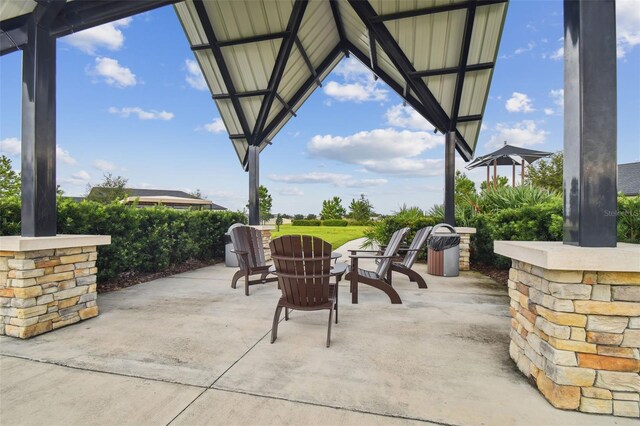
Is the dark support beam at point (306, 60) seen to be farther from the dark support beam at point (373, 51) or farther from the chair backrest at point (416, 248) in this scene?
the chair backrest at point (416, 248)

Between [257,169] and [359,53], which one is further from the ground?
[359,53]

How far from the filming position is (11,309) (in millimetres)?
3047

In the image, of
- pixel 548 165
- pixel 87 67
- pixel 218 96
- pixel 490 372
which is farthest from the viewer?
pixel 548 165

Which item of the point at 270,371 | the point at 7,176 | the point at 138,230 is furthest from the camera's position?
the point at 7,176

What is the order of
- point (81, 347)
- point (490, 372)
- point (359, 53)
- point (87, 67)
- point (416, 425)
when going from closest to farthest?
point (416, 425) < point (490, 372) < point (81, 347) < point (359, 53) < point (87, 67)

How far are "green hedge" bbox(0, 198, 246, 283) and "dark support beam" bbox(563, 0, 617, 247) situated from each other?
5855mm

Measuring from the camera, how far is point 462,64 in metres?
6.35

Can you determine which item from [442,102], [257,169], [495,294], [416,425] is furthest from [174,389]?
[442,102]

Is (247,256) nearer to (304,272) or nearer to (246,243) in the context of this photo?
(246,243)

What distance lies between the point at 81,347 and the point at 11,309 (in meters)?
0.96

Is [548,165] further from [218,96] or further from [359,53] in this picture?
[218,96]

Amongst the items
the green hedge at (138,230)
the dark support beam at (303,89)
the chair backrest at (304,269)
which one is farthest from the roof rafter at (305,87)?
the chair backrest at (304,269)

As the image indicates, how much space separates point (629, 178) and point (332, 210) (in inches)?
1120

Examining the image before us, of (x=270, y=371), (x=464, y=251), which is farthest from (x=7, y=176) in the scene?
(x=464, y=251)
